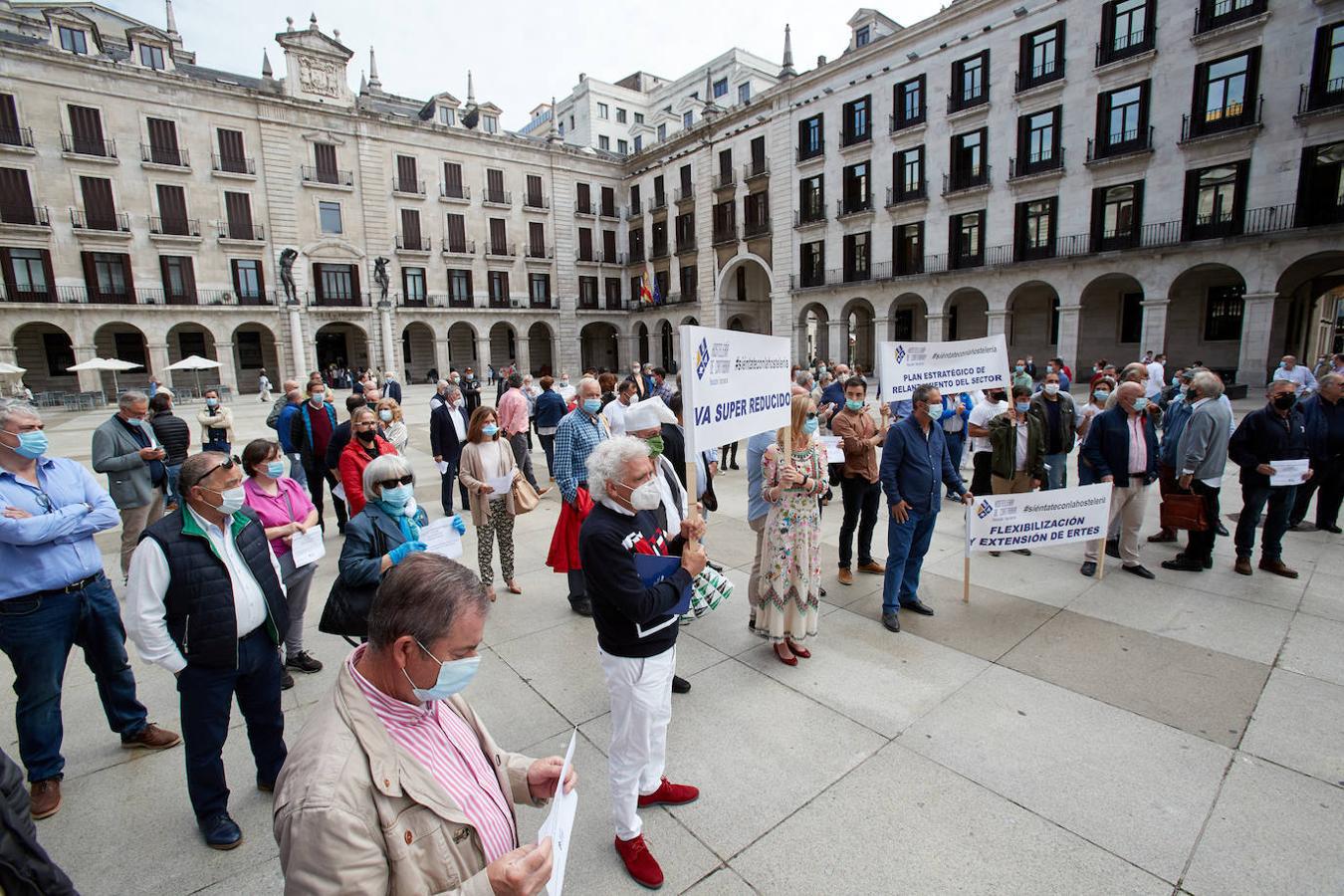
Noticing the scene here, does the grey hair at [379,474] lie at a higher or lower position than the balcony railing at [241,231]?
lower

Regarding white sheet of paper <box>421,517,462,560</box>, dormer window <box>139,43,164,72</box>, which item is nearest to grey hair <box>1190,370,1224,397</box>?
white sheet of paper <box>421,517,462,560</box>

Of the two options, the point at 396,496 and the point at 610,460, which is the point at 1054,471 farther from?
the point at 396,496

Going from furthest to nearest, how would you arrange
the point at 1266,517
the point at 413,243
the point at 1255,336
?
the point at 413,243 < the point at 1255,336 < the point at 1266,517

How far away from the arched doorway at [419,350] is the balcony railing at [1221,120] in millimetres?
37922

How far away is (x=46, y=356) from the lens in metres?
30.9

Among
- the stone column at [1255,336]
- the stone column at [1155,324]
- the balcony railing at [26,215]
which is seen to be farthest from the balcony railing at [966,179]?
the balcony railing at [26,215]

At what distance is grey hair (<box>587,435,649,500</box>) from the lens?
257 cm

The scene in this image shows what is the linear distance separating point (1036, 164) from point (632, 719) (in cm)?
2912

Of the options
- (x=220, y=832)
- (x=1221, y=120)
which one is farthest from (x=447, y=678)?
(x=1221, y=120)

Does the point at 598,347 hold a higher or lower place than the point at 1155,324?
higher

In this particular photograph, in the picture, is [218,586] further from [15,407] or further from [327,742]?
[327,742]

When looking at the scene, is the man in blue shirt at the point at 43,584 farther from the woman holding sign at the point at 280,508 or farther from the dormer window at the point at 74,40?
the dormer window at the point at 74,40

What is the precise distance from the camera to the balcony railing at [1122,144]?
851 inches

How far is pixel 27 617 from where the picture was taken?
3016 mm
